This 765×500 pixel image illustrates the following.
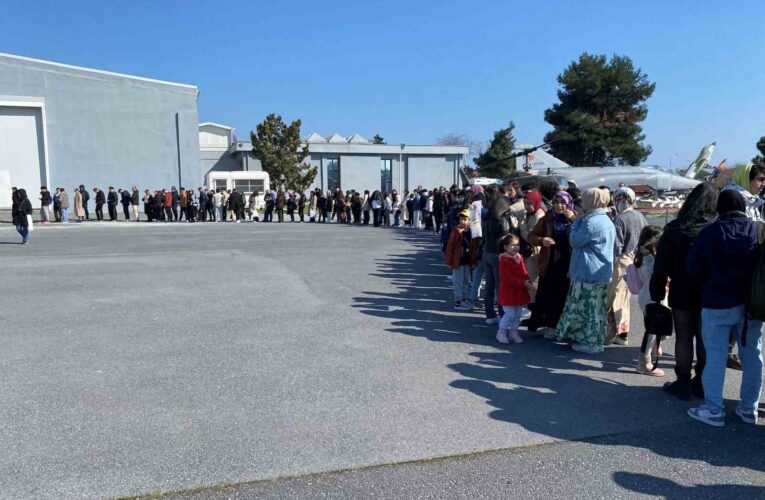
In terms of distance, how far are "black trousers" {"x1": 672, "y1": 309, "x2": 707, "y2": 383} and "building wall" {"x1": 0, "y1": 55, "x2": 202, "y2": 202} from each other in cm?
3335

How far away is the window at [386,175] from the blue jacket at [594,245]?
46820 millimetres

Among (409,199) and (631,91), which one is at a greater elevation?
(631,91)

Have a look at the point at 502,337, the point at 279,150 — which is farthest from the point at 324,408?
the point at 279,150

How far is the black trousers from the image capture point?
Answer: 188 inches

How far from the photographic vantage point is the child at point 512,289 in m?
6.39

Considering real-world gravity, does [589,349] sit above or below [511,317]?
below

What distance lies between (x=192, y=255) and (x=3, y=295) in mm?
5189

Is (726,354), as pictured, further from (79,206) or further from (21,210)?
(79,206)

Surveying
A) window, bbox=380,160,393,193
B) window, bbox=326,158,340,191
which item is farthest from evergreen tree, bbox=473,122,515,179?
window, bbox=326,158,340,191

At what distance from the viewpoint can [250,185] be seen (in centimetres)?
4088

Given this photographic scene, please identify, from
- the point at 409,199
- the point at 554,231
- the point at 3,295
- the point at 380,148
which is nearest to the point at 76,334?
the point at 3,295

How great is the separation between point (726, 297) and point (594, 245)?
67.3 inches

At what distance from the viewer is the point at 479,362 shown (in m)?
5.74

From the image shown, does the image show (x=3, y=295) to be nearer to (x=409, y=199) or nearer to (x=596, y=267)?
(x=596, y=267)
